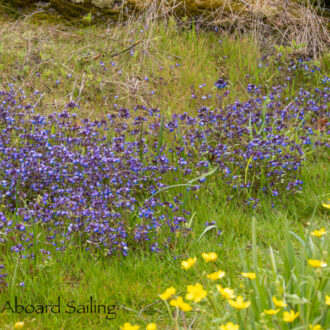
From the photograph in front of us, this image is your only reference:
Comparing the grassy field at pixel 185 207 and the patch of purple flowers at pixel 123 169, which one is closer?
the grassy field at pixel 185 207

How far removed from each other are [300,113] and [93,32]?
9.80 ft

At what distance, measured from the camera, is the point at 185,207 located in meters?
3.39

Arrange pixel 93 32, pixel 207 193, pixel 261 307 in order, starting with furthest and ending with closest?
pixel 93 32, pixel 207 193, pixel 261 307

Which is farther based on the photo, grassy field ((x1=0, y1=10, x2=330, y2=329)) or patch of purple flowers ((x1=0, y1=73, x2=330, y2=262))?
patch of purple flowers ((x1=0, y1=73, x2=330, y2=262))

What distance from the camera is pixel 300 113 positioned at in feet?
16.2

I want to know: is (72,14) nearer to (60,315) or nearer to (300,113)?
(300,113)

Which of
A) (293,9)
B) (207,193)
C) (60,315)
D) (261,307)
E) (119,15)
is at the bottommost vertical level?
(60,315)

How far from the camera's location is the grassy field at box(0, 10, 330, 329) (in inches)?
86.8

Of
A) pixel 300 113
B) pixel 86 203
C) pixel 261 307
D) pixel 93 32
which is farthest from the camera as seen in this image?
pixel 93 32

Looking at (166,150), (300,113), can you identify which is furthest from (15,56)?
(300,113)

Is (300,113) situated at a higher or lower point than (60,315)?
higher

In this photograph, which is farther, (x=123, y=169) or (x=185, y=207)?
(x=123, y=169)

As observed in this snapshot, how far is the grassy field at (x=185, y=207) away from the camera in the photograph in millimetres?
2205

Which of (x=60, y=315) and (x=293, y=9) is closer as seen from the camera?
(x=60, y=315)
